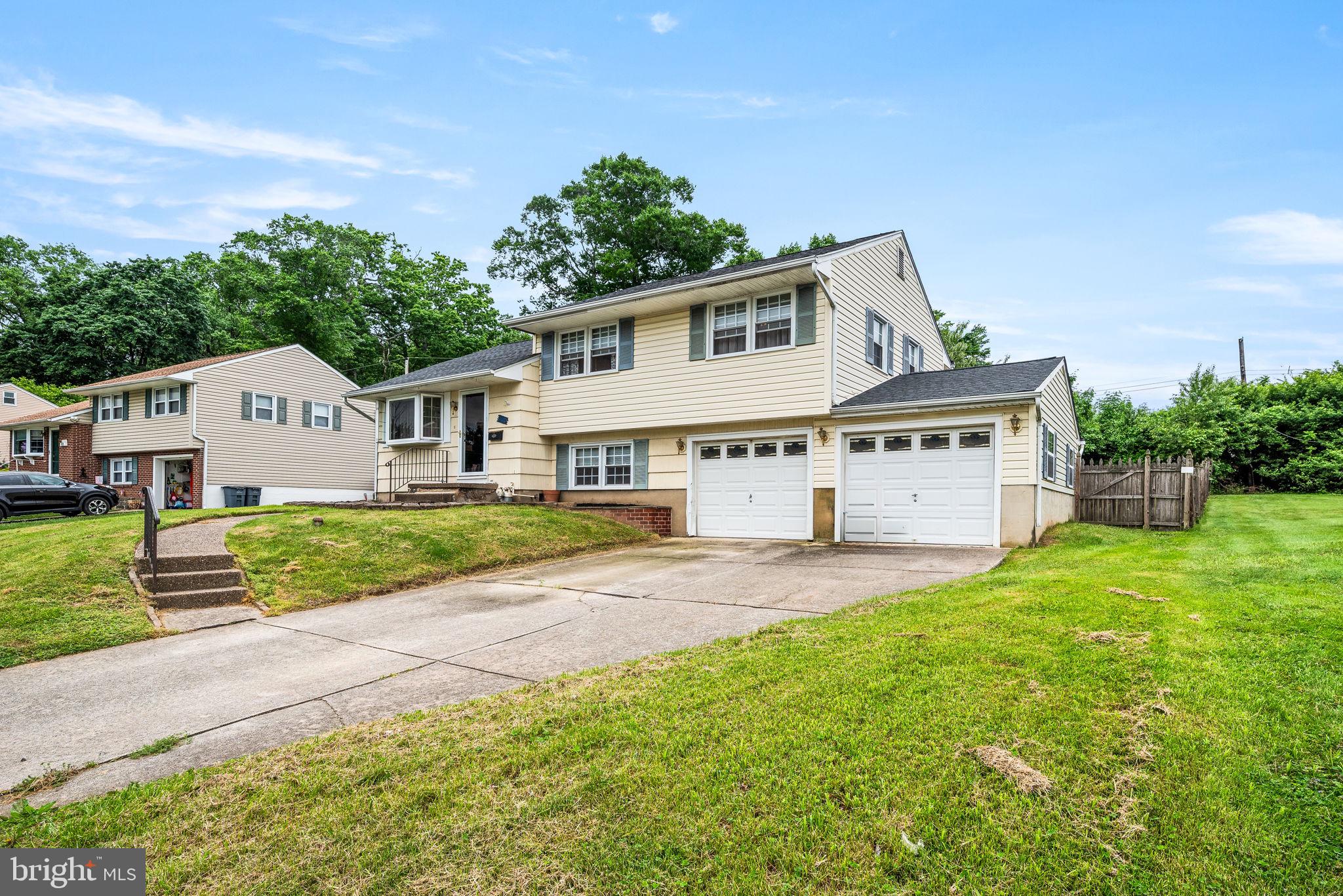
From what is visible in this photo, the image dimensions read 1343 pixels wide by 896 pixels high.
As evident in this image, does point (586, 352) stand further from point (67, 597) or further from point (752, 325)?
point (67, 597)

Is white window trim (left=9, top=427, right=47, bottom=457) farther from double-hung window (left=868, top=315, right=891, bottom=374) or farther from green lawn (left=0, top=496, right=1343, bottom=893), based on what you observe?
green lawn (left=0, top=496, right=1343, bottom=893)

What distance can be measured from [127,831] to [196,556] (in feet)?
23.1

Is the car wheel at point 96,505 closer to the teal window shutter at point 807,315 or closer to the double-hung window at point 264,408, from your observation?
the double-hung window at point 264,408

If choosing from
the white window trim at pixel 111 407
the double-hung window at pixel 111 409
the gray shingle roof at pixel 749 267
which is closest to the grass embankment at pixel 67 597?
the gray shingle roof at pixel 749 267

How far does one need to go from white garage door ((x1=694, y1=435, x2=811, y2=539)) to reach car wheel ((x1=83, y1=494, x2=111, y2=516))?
57.3ft

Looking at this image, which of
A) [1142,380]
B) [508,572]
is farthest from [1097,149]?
[1142,380]

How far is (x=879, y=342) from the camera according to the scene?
49.9 ft

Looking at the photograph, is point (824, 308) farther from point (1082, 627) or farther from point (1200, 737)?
point (1200, 737)

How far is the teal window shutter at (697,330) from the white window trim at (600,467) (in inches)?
115

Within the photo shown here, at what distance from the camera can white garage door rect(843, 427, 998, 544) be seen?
12.0m

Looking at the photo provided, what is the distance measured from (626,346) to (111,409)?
79.7ft

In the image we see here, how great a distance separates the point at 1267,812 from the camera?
2.46 m

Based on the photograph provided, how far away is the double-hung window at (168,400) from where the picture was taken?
2392 cm

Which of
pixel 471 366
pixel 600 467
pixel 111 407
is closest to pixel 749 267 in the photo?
pixel 600 467
